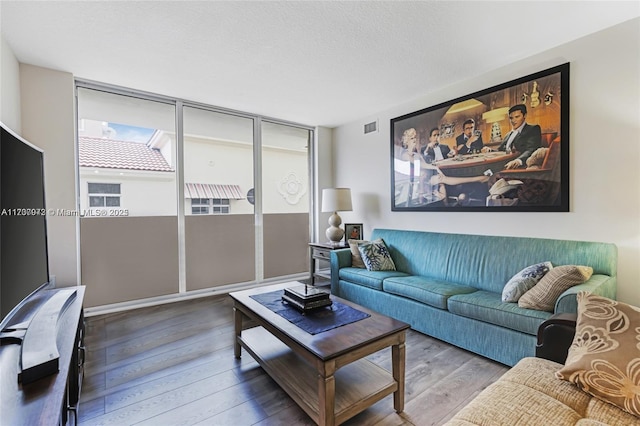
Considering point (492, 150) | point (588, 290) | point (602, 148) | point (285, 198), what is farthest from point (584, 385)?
point (285, 198)

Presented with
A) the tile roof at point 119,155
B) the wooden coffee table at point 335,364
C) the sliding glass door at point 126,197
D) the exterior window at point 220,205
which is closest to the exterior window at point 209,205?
the exterior window at point 220,205

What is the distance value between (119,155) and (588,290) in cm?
426

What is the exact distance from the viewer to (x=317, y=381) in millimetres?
1687

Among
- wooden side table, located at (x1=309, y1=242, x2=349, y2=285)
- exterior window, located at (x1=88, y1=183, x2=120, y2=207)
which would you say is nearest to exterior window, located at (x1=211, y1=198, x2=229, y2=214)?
exterior window, located at (x1=88, y1=183, x2=120, y2=207)

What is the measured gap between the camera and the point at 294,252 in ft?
14.8

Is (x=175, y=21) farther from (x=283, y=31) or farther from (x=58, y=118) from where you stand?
(x=58, y=118)

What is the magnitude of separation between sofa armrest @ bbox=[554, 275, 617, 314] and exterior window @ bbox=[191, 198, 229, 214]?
3.51 m

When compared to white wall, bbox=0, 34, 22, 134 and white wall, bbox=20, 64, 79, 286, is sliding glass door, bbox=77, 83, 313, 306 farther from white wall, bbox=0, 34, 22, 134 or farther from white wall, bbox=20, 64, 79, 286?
A: white wall, bbox=0, 34, 22, 134

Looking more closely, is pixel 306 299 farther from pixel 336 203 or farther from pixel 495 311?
pixel 336 203

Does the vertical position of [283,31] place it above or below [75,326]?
above

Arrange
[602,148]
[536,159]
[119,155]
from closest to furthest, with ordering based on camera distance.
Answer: [602,148], [536,159], [119,155]

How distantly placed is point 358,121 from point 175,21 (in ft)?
9.23

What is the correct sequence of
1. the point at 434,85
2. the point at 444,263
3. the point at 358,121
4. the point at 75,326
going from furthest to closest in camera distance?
the point at 358,121
the point at 434,85
the point at 444,263
the point at 75,326

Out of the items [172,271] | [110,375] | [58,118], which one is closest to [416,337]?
[110,375]
